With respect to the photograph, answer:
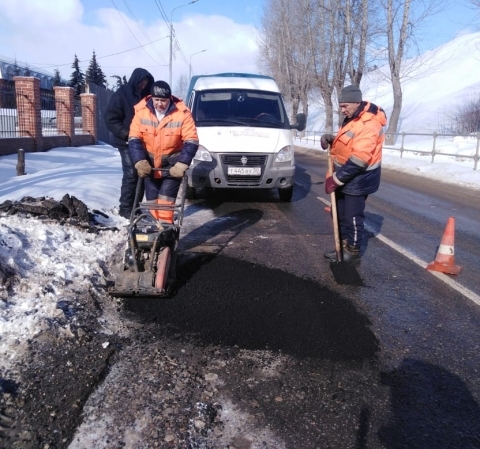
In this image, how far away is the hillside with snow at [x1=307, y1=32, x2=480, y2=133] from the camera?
60.0 metres

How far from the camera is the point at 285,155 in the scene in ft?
27.5

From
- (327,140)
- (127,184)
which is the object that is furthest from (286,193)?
(127,184)

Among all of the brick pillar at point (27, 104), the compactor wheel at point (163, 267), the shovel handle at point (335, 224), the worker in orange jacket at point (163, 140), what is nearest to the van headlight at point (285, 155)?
the shovel handle at point (335, 224)

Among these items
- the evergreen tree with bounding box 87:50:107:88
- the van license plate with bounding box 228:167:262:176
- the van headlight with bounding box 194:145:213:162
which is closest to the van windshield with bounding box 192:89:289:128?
the van headlight with bounding box 194:145:213:162

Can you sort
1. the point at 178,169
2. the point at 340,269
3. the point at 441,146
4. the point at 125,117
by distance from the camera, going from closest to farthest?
the point at 178,169 < the point at 340,269 < the point at 125,117 < the point at 441,146

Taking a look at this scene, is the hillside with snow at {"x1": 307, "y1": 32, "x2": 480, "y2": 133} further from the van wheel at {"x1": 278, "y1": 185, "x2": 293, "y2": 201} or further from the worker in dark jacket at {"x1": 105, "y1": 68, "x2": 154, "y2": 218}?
the worker in dark jacket at {"x1": 105, "y1": 68, "x2": 154, "y2": 218}

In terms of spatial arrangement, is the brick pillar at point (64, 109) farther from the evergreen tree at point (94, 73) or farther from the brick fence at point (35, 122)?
the evergreen tree at point (94, 73)

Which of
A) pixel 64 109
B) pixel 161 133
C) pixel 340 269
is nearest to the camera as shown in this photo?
pixel 161 133

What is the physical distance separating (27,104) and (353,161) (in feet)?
47.1

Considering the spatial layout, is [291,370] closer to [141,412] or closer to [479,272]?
[141,412]

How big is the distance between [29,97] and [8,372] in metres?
15.4

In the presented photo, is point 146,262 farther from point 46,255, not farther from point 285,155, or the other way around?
point 285,155

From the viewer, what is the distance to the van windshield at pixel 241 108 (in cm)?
884

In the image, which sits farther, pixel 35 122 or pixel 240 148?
pixel 35 122
